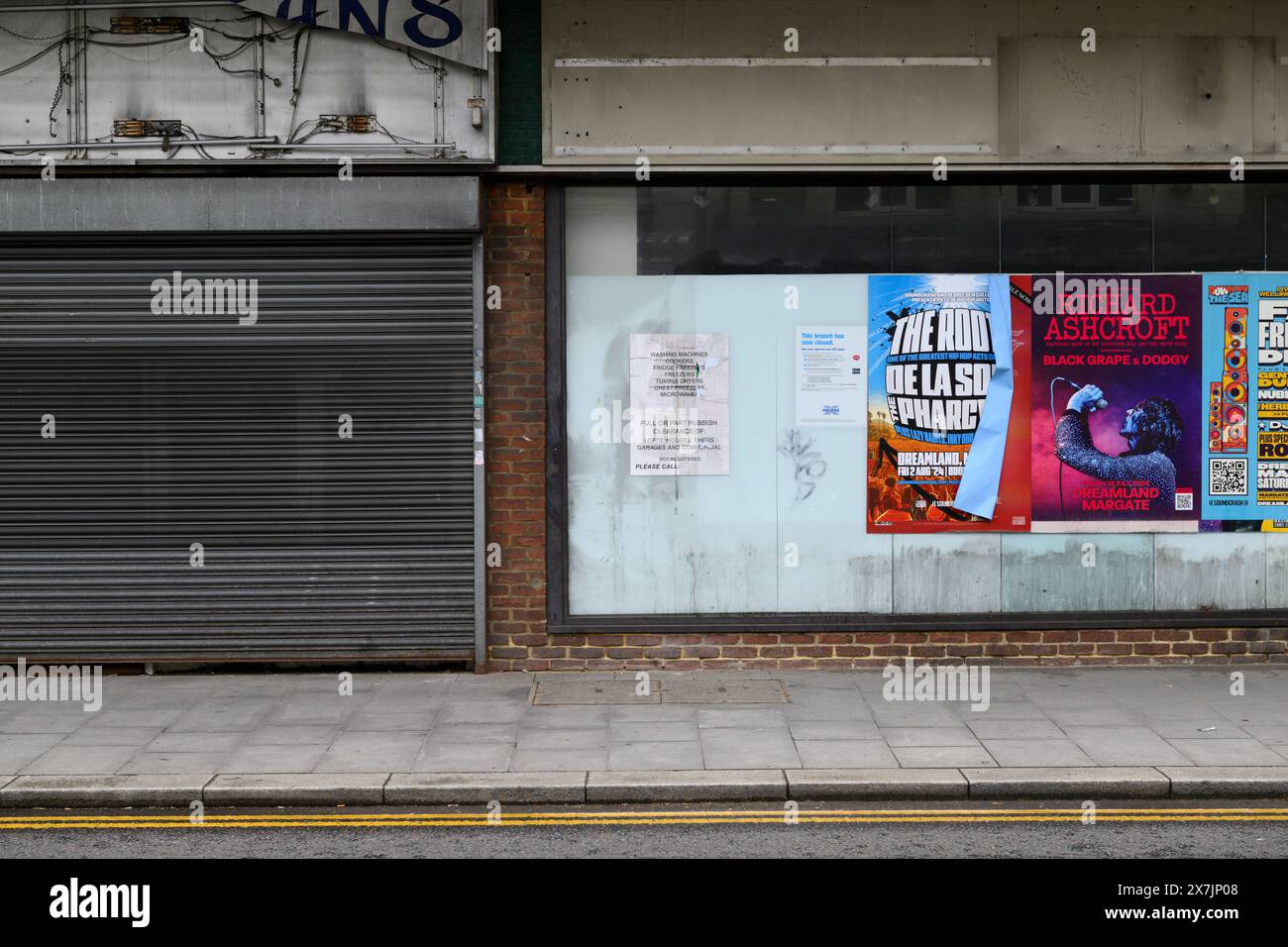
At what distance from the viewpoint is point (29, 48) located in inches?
417

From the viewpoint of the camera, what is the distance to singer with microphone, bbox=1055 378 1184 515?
11102mm

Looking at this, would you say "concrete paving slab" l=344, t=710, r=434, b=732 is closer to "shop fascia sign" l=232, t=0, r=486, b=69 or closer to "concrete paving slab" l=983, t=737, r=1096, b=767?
"concrete paving slab" l=983, t=737, r=1096, b=767

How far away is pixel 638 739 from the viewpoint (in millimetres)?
8805

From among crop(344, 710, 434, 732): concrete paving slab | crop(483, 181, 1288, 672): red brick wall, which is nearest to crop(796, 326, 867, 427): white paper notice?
crop(483, 181, 1288, 672): red brick wall

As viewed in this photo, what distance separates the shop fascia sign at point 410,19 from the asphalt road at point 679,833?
5.94 metres

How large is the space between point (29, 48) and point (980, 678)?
8928 millimetres

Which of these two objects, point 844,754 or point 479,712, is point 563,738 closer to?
point 479,712

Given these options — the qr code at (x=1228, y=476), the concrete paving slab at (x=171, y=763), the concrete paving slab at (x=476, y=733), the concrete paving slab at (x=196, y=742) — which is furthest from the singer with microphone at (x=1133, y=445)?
the concrete paving slab at (x=171, y=763)

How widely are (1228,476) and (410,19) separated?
24.8 ft

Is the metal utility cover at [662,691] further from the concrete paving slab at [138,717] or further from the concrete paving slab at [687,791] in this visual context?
the concrete paving slab at [138,717]

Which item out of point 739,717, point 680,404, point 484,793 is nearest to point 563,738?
point 484,793

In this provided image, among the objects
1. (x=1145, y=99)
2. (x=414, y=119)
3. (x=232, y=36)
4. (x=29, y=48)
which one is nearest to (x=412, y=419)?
(x=414, y=119)

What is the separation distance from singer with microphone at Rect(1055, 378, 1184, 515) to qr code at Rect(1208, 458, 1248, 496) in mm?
321

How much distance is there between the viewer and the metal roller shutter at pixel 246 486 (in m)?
10.9
